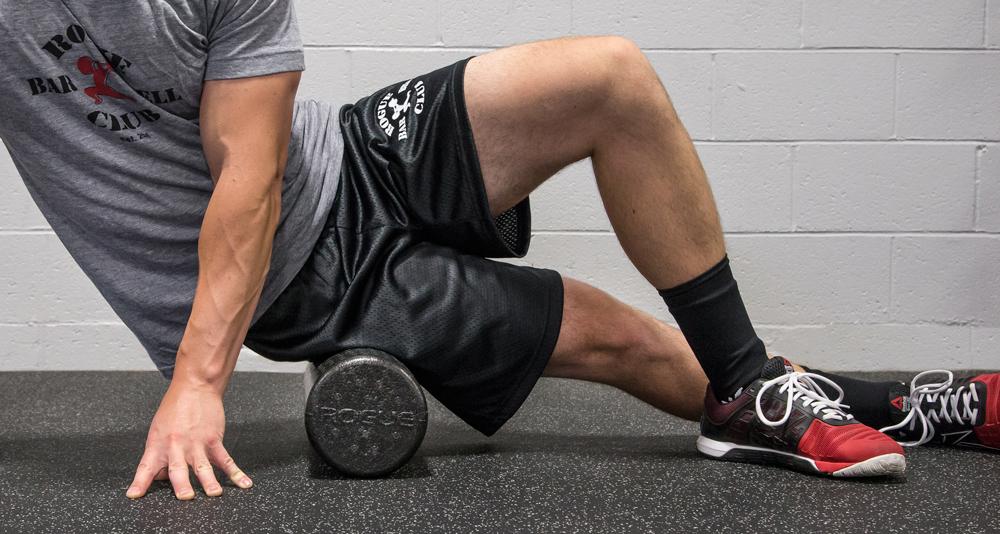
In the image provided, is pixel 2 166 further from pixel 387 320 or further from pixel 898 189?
pixel 898 189

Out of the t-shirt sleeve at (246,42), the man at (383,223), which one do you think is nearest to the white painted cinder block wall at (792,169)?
the man at (383,223)

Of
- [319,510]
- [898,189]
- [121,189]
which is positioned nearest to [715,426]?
[319,510]

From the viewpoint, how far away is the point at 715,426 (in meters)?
1.38

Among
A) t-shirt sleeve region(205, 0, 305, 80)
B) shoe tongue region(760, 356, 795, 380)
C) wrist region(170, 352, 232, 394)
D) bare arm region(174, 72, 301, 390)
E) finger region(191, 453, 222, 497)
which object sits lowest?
shoe tongue region(760, 356, 795, 380)

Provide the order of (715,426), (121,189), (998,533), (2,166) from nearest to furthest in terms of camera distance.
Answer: (998,533)
(121,189)
(715,426)
(2,166)

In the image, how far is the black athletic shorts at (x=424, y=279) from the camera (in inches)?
53.3

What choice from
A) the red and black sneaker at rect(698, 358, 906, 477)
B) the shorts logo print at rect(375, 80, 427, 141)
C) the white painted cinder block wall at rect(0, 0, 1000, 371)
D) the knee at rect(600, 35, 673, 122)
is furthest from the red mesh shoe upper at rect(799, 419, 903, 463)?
the white painted cinder block wall at rect(0, 0, 1000, 371)

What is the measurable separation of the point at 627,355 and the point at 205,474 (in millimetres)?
638

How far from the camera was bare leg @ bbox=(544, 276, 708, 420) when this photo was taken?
147 cm

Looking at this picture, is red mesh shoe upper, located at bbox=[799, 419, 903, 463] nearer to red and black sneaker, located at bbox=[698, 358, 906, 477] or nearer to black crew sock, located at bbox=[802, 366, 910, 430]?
red and black sneaker, located at bbox=[698, 358, 906, 477]

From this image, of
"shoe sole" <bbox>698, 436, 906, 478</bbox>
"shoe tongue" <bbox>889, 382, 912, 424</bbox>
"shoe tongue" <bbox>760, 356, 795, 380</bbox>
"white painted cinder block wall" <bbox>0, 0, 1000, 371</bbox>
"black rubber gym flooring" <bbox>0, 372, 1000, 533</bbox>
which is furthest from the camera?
"white painted cinder block wall" <bbox>0, 0, 1000, 371</bbox>

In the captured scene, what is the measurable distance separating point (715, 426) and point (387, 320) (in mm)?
480

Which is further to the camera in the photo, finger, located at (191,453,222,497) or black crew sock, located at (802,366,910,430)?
black crew sock, located at (802,366,910,430)

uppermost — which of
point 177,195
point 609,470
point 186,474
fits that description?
point 177,195
